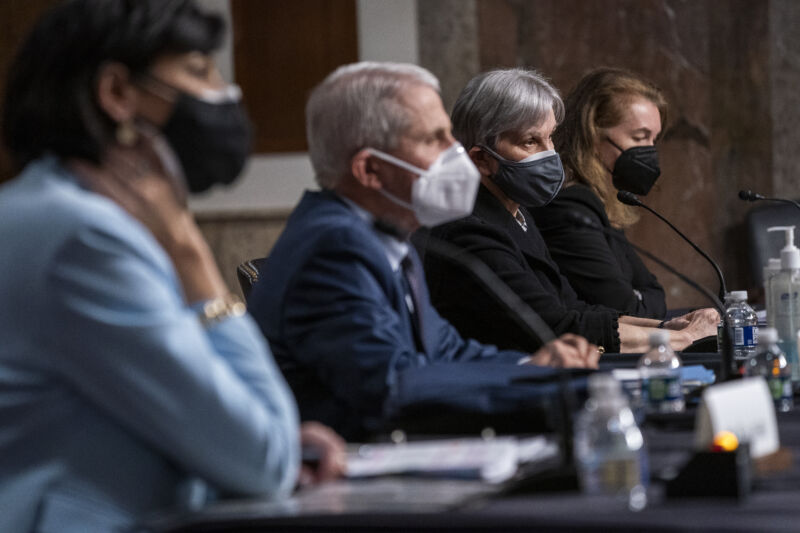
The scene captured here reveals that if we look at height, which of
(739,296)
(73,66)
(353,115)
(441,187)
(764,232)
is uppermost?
(73,66)

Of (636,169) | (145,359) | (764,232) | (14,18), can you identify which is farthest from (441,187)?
(14,18)

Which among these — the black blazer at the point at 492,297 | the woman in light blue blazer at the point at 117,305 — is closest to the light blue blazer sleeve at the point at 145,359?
the woman in light blue blazer at the point at 117,305

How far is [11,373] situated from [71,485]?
13 centimetres

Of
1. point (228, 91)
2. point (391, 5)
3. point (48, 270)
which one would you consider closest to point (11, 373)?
point (48, 270)

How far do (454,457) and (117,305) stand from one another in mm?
411

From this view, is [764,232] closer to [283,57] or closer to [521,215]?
[521,215]

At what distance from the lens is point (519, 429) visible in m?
1.46

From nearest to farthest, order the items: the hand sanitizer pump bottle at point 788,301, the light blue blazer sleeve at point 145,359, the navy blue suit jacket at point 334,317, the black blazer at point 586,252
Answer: the light blue blazer sleeve at point 145,359 < the navy blue suit jacket at point 334,317 < the hand sanitizer pump bottle at point 788,301 < the black blazer at point 586,252

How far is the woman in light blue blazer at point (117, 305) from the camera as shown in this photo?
1.14 meters

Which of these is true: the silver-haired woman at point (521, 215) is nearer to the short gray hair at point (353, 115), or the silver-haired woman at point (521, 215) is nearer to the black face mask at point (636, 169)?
the black face mask at point (636, 169)

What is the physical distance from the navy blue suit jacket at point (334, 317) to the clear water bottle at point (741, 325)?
895mm

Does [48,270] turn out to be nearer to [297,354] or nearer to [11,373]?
[11,373]

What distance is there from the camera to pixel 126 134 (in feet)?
4.09

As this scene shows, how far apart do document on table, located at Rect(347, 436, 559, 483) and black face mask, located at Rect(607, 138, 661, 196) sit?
2.27 m
